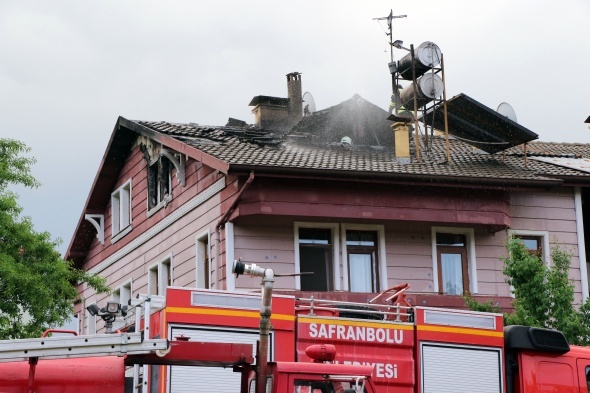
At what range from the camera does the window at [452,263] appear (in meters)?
27.5

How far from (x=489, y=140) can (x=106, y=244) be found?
1161 cm

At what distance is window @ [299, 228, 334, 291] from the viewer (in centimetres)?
2658

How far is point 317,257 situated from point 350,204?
4.47 ft

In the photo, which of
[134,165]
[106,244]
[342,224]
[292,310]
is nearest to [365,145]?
[342,224]

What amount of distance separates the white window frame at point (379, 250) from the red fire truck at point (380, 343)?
8107 millimetres

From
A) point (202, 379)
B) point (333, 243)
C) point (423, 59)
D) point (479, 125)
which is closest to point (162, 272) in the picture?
point (333, 243)

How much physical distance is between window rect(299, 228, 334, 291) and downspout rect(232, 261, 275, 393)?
13.5 metres

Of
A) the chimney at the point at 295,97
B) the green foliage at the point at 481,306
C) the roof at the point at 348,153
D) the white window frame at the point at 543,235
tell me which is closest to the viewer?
the green foliage at the point at 481,306

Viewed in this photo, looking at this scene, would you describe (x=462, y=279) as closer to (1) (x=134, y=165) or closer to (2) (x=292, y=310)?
(1) (x=134, y=165)

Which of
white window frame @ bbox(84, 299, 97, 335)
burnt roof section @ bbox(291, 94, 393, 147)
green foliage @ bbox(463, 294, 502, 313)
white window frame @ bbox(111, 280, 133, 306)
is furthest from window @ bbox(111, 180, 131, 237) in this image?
green foliage @ bbox(463, 294, 502, 313)

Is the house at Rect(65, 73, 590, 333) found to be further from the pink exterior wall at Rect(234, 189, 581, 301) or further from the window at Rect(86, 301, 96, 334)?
the window at Rect(86, 301, 96, 334)

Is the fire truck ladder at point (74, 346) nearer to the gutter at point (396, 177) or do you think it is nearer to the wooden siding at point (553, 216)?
the gutter at point (396, 177)

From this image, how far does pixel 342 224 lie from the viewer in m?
26.8

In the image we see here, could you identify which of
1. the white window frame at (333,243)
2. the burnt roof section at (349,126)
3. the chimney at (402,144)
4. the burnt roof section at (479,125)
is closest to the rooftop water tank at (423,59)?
the burnt roof section at (479,125)
